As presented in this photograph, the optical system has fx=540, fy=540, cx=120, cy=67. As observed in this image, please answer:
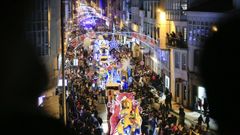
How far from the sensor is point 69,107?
163 inches

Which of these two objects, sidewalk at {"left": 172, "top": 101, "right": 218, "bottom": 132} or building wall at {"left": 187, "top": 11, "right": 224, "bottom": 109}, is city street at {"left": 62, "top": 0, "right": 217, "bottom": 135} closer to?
sidewalk at {"left": 172, "top": 101, "right": 218, "bottom": 132}

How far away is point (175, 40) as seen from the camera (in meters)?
4.51

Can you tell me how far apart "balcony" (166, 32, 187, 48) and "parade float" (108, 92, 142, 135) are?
60cm

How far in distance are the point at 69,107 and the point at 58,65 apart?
0.36 meters

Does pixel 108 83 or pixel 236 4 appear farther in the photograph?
pixel 108 83

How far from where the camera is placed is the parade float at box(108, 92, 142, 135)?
4117mm

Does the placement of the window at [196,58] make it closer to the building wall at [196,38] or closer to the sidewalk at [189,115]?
the building wall at [196,38]

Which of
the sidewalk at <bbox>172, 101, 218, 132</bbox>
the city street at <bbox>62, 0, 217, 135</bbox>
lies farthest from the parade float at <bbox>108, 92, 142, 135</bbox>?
the sidewalk at <bbox>172, 101, 218, 132</bbox>

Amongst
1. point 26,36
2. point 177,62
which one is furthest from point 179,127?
point 26,36

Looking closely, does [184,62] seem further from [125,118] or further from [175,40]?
[125,118]

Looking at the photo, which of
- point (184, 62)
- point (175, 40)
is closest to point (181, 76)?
point (184, 62)

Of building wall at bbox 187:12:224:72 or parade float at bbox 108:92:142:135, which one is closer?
building wall at bbox 187:12:224:72

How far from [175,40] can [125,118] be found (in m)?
0.83

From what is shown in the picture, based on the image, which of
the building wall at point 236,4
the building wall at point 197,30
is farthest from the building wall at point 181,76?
the building wall at point 236,4
